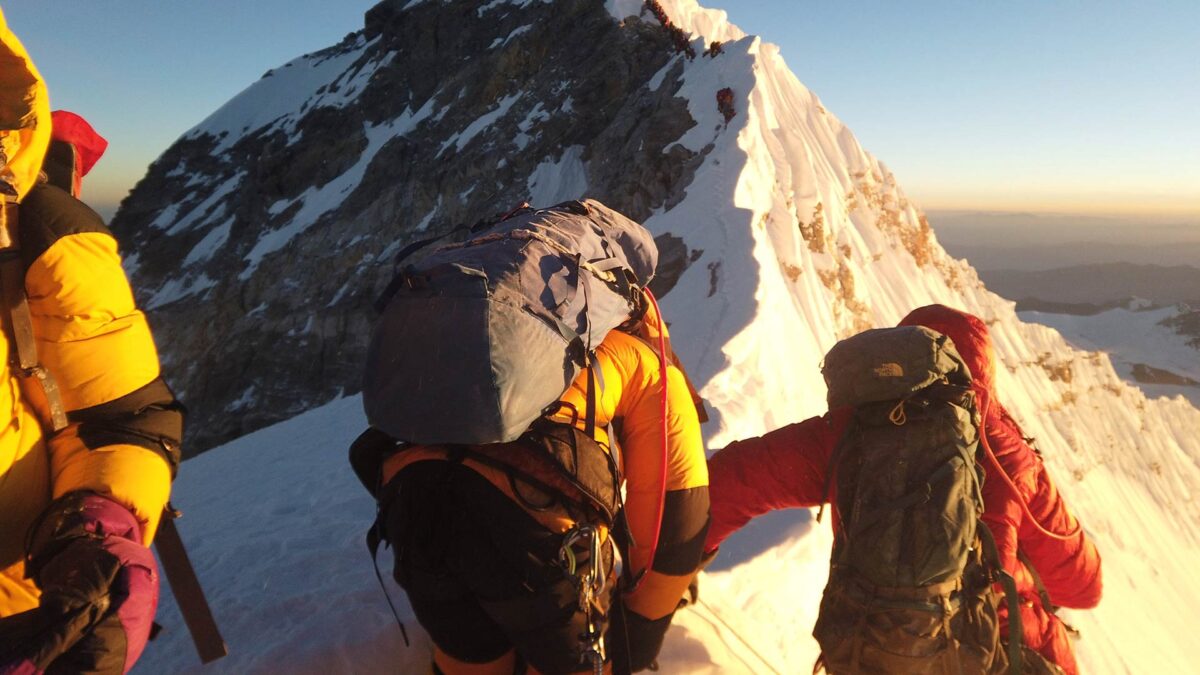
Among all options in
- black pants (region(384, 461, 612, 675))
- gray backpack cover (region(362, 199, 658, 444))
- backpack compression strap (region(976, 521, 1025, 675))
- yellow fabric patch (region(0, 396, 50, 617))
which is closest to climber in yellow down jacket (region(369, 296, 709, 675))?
black pants (region(384, 461, 612, 675))

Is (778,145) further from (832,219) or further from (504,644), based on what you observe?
(504,644)

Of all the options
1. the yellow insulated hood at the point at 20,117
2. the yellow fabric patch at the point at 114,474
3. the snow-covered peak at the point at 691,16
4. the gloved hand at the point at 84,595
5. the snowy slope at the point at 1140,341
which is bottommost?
the snowy slope at the point at 1140,341

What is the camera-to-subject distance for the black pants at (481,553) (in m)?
1.69

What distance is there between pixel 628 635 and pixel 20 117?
221 cm

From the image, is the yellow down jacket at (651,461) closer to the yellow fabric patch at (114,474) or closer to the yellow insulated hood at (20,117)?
the yellow fabric patch at (114,474)

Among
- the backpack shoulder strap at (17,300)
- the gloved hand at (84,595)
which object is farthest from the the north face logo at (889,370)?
the backpack shoulder strap at (17,300)

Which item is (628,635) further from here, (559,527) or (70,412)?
(70,412)

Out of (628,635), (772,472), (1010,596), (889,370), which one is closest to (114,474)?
(628,635)

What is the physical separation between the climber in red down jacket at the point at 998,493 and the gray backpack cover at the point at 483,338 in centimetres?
100

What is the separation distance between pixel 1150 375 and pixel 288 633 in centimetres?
6204

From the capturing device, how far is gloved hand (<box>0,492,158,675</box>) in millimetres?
1304

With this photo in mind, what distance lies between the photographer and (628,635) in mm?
2061

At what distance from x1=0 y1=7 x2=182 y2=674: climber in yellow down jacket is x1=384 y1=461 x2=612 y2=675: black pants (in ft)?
A: 1.96

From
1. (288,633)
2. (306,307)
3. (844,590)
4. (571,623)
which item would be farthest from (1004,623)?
(306,307)
